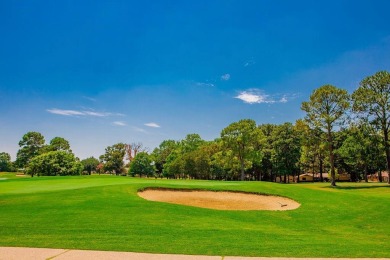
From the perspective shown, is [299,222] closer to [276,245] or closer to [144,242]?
[276,245]

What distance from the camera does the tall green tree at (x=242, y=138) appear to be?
68.4 meters

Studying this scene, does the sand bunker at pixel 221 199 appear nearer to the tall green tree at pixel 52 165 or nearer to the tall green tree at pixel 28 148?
the tall green tree at pixel 52 165

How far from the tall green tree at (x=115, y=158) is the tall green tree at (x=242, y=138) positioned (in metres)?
Answer: 74.2

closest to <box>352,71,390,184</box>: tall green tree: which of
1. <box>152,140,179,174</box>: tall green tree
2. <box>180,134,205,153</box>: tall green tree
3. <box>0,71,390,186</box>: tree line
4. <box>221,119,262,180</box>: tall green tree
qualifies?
<box>0,71,390,186</box>: tree line

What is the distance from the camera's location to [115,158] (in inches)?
5157

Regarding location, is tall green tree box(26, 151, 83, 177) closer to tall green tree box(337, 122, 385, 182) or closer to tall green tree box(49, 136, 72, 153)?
tall green tree box(49, 136, 72, 153)

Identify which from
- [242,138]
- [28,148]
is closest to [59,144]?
[28,148]

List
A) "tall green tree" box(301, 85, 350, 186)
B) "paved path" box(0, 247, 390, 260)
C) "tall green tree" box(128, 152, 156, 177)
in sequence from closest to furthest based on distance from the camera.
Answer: "paved path" box(0, 247, 390, 260), "tall green tree" box(301, 85, 350, 186), "tall green tree" box(128, 152, 156, 177)

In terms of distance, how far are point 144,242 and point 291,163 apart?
81.9 m

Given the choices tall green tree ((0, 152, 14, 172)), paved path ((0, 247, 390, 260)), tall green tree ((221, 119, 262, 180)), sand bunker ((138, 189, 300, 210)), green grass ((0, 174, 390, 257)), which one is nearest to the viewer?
paved path ((0, 247, 390, 260))

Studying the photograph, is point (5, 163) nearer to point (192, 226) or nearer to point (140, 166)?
point (140, 166)

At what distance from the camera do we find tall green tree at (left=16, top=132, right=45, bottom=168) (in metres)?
99.4

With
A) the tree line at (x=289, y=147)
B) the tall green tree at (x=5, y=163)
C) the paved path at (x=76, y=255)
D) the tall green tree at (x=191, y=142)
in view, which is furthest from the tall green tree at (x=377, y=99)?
the tall green tree at (x=5, y=163)

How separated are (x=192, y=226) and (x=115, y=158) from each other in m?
124
